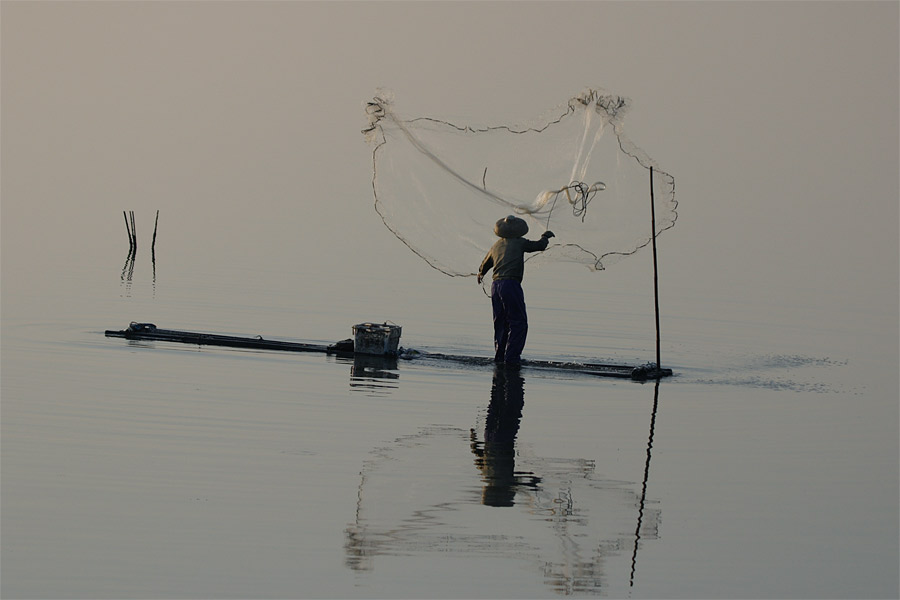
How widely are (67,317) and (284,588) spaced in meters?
13.8

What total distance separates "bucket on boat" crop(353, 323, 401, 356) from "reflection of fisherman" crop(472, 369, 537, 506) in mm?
1482

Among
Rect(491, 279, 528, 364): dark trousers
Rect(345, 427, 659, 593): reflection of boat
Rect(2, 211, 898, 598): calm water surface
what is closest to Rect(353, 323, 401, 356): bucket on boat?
Rect(2, 211, 898, 598): calm water surface

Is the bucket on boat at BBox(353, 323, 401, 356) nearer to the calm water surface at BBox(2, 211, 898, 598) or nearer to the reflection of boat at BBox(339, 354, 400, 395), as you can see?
the reflection of boat at BBox(339, 354, 400, 395)

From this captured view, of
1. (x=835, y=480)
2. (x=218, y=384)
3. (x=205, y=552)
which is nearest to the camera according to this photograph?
(x=205, y=552)

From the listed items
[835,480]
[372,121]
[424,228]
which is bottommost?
[835,480]

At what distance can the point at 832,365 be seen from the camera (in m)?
19.7


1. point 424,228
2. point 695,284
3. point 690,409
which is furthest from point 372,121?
point 695,284

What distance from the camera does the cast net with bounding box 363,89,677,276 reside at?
639 inches

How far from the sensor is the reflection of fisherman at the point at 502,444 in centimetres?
1036

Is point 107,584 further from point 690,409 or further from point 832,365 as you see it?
point 832,365

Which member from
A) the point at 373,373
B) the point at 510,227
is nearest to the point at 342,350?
the point at 373,373

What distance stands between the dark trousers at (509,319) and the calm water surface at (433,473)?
546 millimetres

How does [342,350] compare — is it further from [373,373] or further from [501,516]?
[501,516]

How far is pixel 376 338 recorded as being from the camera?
55.9 feet
